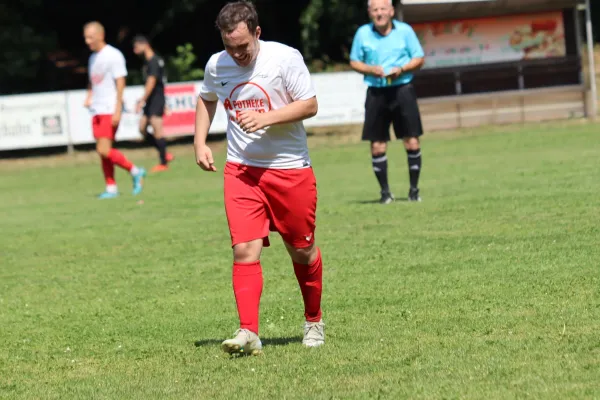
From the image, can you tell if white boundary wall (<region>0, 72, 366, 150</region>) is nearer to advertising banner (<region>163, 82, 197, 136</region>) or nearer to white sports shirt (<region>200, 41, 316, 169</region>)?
advertising banner (<region>163, 82, 197, 136</region>)

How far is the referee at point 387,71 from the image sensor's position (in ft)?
41.0

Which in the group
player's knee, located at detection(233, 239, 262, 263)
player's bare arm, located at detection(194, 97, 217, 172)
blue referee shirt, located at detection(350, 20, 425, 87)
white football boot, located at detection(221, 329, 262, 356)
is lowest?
white football boot, located at detection(221, 329, 262, 356)

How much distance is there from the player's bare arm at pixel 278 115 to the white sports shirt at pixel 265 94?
61 millimetres

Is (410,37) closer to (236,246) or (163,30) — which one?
(236,246)

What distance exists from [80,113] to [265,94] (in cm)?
2207

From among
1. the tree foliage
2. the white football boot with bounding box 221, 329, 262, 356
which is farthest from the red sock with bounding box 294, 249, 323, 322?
the tree foliage

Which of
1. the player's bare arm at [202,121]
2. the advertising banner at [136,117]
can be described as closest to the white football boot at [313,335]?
the player's bare arm at [202,121]

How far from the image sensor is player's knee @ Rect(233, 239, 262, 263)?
19.6 ft

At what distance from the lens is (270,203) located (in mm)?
6113

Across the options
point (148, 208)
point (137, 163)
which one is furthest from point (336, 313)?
point (137, 163)

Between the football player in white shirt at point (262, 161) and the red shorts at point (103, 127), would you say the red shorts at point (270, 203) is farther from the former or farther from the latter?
the red shorts at point (103, 127)

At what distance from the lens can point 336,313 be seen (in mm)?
6984

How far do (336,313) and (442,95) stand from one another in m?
21.7

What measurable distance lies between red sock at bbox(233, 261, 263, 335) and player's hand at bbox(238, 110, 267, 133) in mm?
714
